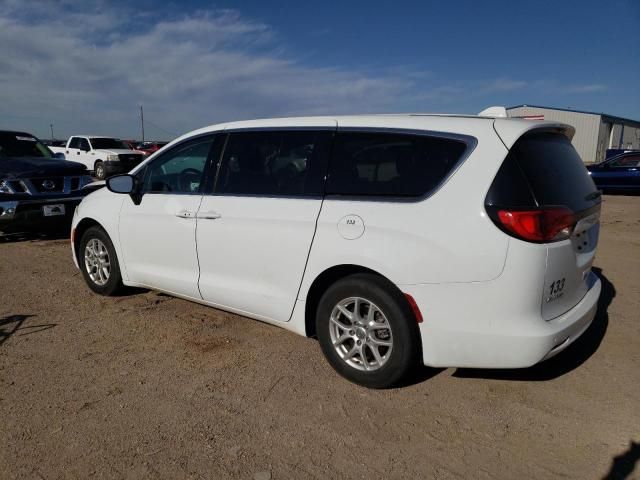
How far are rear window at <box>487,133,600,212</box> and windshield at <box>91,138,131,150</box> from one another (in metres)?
20.8

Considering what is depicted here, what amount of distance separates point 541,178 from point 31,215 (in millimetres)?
7148

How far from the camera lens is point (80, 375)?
3488 millimetres

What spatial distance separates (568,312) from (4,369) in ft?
12.3

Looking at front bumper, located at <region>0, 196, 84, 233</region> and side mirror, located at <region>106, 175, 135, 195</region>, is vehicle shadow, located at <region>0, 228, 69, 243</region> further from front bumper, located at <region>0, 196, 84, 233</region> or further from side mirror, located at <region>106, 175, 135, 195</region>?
side mirror, located at <region>106, 175, 135, 195</region>

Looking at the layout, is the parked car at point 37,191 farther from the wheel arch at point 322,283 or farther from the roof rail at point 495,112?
the roof rail at point 495,112

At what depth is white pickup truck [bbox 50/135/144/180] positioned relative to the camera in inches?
779

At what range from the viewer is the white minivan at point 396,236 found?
2.75 metres

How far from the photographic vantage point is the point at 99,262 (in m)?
5.10

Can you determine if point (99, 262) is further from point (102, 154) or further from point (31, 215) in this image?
point (102, 154)

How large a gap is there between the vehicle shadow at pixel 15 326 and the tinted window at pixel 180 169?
146 centimetres

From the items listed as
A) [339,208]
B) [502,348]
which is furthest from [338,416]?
[339,208]

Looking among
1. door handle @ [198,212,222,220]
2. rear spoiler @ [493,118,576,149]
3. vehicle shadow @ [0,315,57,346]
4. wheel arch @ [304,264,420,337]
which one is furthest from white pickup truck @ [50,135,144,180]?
rear spoiler @ [493,118,576,149]

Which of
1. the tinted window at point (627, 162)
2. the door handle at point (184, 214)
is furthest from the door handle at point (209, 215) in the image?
the tinted window at point (627, 162)

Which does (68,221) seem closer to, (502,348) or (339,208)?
(339,208)
